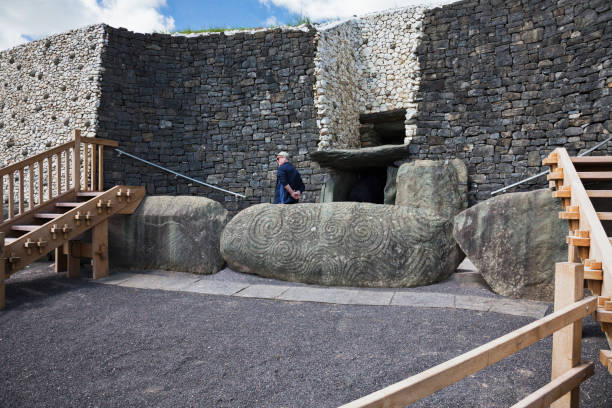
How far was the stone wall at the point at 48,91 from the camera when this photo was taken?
938 cm

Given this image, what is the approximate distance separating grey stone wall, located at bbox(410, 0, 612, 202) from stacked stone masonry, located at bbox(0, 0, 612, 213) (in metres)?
0.02

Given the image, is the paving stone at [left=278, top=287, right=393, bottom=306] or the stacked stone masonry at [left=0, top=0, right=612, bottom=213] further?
the stacked stone masonry at [left=0, top=0, right=612, bottom=213]

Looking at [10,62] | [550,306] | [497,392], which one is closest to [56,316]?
[497,392]

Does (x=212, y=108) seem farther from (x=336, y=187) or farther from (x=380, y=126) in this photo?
(x=380, y=126)

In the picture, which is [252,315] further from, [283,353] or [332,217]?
[332,217]

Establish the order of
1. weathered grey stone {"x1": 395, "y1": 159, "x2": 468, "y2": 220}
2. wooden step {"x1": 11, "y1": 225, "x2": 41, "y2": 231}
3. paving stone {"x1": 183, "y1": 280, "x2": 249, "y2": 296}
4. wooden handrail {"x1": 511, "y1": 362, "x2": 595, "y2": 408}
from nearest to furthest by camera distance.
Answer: wooden handrail {"x1": 511, "y1": 362, "x2": 595, "y2": 408}
paving stone {"x1": 183, "y1": 280, "x2": 249, "y2": 296}
wooden step {"x1": 11, "y1": 225, "x2": 41, "y2": 231}
weathered grey stone {"x1": 395, "y1": 159, "x2": 468, "y2": 220}

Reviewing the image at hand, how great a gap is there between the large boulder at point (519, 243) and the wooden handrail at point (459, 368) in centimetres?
190

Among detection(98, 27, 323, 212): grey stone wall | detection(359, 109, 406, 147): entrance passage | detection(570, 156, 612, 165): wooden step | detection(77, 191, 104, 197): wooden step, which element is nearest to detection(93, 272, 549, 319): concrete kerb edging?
detection(77, 191, 104, 197): wooden step

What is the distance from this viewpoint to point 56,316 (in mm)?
3508

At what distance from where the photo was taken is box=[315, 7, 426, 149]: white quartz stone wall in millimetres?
8836

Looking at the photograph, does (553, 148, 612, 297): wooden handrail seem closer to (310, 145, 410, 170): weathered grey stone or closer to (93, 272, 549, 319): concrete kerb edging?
(93, 272, 549, 319): concrete kerb edging

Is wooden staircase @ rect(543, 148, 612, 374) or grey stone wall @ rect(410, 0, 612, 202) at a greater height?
grey stone wall @ rect(410, 0, 612, 202)

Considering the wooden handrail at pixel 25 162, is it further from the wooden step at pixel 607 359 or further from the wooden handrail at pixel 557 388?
the wooden step at pixel 607 359

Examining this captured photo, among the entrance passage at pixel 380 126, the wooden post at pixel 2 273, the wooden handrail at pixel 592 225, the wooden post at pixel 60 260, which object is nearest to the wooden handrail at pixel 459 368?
the wooden handrail at pixel 592 225
